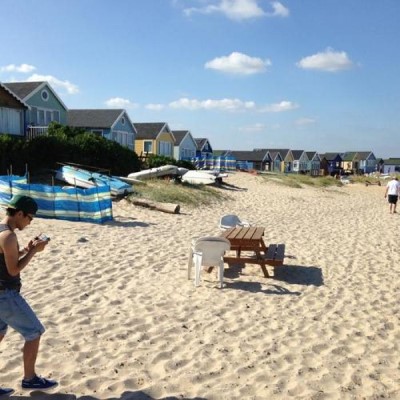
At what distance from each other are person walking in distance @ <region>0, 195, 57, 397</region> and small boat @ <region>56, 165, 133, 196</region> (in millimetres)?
12430

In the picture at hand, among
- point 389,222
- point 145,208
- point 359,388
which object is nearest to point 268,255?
point 359,388

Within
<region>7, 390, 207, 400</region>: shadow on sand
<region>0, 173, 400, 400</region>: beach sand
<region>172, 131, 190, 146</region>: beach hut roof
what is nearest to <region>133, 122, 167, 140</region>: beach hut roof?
<region>172, 131, 190, 146</region>: beach hut roof

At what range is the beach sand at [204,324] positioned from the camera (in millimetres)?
3924

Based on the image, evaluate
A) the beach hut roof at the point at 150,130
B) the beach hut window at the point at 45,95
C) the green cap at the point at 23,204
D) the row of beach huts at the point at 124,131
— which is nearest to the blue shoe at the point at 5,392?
the green cap at the point at 23,204

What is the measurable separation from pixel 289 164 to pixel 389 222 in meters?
61.9

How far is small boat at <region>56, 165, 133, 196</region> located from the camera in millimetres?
16297

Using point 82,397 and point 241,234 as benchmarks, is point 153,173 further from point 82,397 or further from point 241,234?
point 82,397

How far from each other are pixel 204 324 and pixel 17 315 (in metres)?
2.54

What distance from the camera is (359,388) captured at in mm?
3965

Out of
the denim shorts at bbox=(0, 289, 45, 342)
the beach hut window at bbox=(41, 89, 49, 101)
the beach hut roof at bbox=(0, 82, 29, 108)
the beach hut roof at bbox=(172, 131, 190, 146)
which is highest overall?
the beach hut window at bbox=(41, 89, 49, 101)

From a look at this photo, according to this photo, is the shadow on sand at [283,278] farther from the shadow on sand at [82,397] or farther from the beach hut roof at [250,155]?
the beach hut roof at [250,155]

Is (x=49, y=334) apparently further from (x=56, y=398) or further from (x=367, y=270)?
(x=367, y=270)

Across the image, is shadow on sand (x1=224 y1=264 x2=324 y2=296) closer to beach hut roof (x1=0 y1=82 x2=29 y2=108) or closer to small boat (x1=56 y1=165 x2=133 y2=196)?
small boat (x1=56 y1=165 x2=133 y2=196)

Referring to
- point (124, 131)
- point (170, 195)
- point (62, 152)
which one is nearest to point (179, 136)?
point (124, 131)
